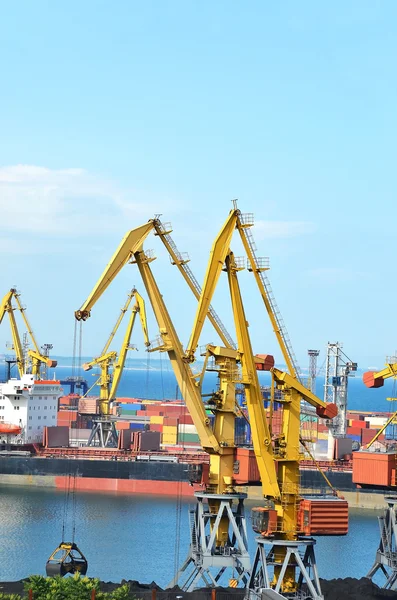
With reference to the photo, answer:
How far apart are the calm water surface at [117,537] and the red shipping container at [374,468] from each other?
7.31 m

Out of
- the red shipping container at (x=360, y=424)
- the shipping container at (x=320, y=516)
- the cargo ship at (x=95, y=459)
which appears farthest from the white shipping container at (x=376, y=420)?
the shipping container at (x=320, y=516)

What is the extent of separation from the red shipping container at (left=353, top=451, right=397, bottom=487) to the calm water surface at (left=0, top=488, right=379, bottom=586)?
7310 millimetres

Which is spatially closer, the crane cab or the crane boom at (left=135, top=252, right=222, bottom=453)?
the crane cab

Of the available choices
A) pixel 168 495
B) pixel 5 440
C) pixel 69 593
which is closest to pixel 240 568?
pixel 69 593

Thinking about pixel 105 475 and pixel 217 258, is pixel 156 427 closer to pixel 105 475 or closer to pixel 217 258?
pixel 105 475

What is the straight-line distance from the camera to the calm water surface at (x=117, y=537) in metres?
49.1

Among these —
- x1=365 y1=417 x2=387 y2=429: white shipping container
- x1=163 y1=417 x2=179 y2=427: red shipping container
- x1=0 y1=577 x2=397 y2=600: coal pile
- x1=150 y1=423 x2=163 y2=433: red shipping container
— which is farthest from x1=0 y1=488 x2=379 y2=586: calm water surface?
x1=365 y1=417 x2=387 y2=429: white shipping container

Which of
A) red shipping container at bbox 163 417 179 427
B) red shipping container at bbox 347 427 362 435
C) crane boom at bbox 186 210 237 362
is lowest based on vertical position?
red shipping container at bbox 347 427 362 435

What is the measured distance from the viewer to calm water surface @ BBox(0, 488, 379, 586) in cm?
4909

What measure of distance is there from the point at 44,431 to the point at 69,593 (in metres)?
55.5

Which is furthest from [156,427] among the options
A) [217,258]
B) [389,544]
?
[217,258]

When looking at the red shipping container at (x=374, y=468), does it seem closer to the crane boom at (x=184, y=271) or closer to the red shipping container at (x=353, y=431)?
the crane boom at (x=184, y=271)

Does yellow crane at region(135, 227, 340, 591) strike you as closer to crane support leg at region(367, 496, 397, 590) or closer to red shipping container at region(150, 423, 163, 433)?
crane support leg at region(367, 496, 397, 590)

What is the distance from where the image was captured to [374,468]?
135ft
